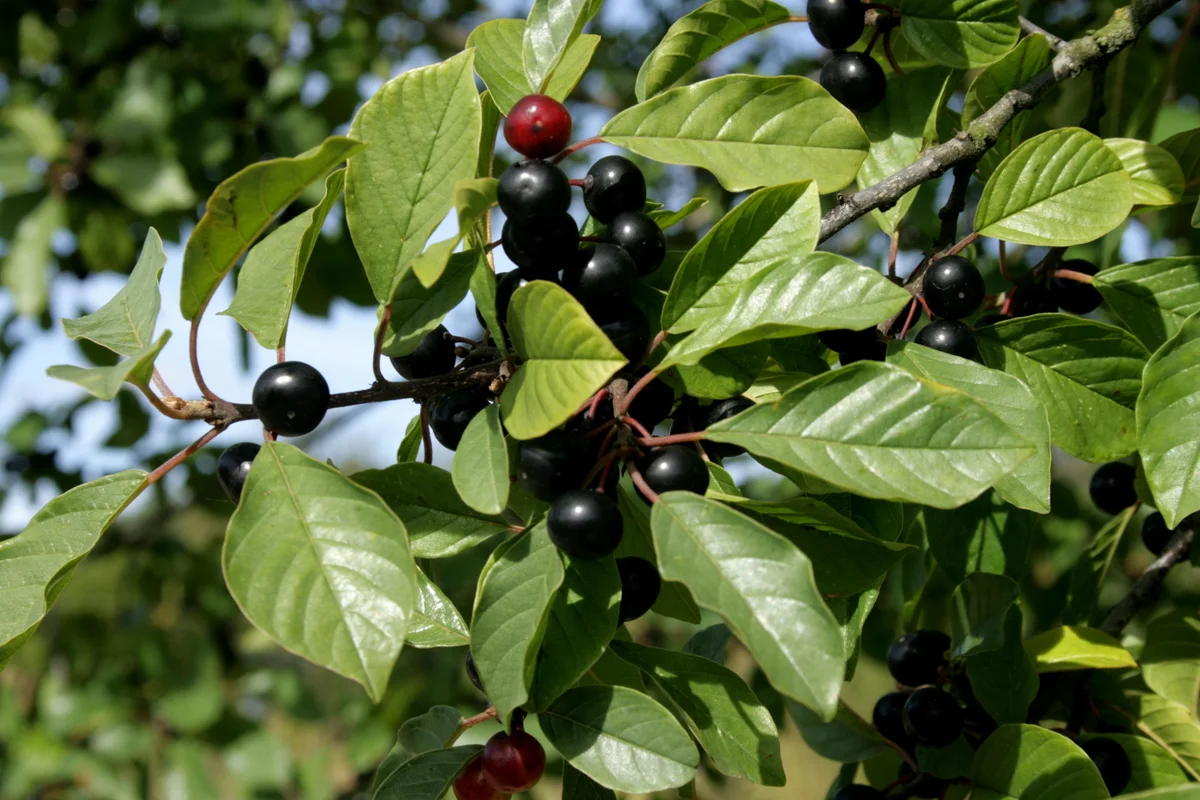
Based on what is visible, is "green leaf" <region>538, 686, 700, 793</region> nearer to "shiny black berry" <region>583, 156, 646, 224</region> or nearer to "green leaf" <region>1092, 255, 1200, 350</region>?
"shiny black berry" <region>583, 156, 646, 224</region>

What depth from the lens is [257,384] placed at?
3.29 feet

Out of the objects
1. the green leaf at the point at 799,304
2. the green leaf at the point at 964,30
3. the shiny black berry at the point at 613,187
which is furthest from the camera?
the green leaf at the point at 964,30

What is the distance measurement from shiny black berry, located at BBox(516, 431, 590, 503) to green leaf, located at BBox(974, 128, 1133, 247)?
637 mm

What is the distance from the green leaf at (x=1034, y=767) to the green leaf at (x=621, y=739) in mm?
480

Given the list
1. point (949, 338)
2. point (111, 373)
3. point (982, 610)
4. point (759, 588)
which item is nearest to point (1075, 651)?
point (982, 610)

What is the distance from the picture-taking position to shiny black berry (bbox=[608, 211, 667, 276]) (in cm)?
107

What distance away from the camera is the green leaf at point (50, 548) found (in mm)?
978

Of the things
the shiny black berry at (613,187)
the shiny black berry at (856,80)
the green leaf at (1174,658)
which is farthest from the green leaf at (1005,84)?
the green leaf at (1174,658)

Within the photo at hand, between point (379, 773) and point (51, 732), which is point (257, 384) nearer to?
point (379, 773)

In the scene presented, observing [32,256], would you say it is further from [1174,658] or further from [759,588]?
[1174,658]

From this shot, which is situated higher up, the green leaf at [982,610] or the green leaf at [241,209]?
the green leaf at [241,209]

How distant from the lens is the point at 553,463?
946mm

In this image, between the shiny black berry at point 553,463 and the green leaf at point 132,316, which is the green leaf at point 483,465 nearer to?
the shiny black berry at point 553,463

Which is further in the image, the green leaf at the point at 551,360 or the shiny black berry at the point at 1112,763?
the shiny black berry at the point at 1112,763
